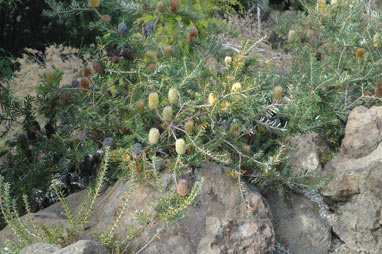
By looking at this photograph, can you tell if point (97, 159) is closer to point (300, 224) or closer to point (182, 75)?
point (182, 75)

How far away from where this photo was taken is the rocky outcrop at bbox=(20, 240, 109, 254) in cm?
162

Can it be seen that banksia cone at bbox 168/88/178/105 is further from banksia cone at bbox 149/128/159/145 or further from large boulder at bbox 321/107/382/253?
large boulder at bbox 321/107/382/253

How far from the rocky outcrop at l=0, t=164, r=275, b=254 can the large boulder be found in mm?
595

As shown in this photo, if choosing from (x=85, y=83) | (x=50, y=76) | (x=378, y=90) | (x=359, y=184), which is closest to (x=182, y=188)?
(x=85, y=83)

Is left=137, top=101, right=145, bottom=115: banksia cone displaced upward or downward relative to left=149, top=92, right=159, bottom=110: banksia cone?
downward

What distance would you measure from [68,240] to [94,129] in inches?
31.3

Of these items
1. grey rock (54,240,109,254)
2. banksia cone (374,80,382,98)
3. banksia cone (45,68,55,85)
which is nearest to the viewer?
grey rock (54,240,109,254)

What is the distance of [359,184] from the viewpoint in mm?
2500

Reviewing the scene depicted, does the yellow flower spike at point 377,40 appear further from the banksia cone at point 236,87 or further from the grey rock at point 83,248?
the grey rock at point 83,248

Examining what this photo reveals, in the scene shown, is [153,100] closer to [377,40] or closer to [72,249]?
[72,249]

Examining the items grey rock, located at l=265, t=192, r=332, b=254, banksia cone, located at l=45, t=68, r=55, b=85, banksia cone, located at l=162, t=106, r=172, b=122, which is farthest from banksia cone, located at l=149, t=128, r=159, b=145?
grey rock, located at l=265, t=192, r=332, b=254

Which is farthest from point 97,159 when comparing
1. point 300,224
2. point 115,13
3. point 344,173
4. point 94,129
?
point 115,13

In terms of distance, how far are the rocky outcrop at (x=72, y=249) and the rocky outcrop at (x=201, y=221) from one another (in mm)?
255

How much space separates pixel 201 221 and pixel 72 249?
72 cm
